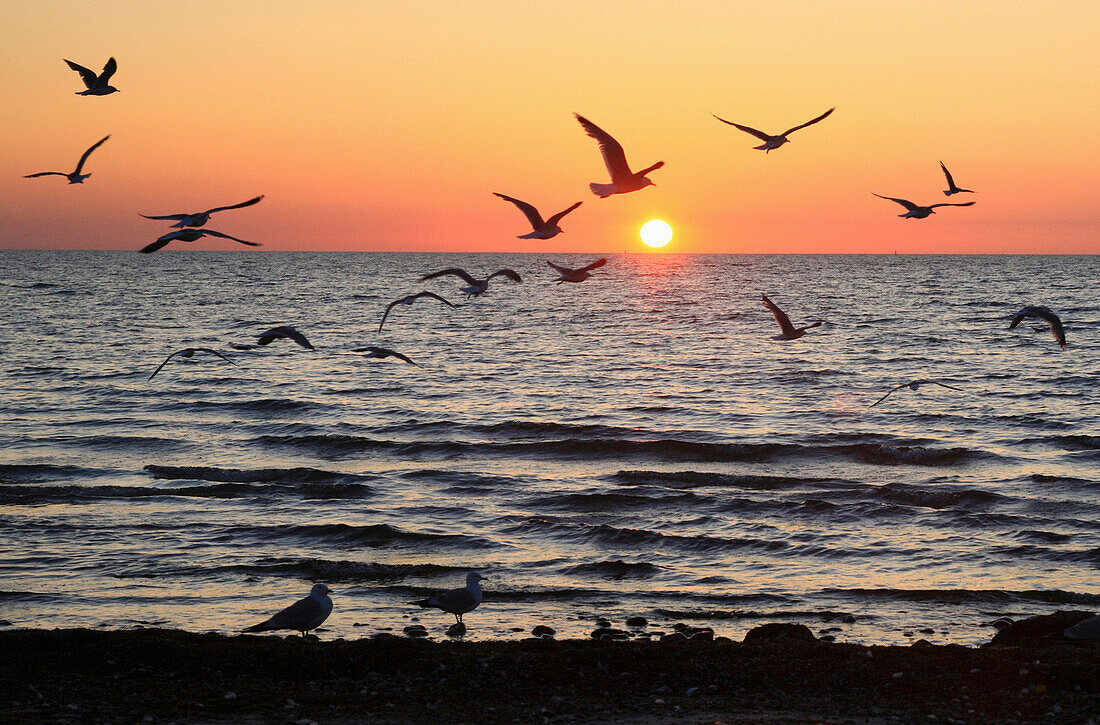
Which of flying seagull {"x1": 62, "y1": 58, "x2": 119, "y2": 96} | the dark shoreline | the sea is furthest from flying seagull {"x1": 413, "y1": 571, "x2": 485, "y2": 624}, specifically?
flying seagull {"x1": 62, "y1": 58, "x2": 119, "y2": 96}

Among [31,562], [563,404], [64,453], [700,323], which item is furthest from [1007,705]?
[700,323]

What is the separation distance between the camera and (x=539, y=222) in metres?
14.2

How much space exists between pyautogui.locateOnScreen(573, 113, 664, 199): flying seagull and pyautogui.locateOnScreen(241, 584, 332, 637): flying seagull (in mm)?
5664

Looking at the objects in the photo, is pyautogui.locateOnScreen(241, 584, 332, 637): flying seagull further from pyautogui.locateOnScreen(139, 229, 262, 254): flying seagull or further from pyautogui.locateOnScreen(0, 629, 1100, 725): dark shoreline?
pyautogui.locateOnScreen(139, 229, 262, 254): flying seagull

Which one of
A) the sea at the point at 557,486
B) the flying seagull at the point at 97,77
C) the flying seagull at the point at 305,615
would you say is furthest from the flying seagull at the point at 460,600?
the flying seagull at the point at 97,77

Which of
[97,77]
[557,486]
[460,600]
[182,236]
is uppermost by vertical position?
[97,77]

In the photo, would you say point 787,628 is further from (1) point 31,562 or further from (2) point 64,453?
(2) point 64,453

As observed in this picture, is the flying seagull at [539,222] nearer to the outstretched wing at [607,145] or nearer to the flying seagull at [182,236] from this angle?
the outstretched wing at [607,145]

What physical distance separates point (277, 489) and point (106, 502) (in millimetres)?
2870

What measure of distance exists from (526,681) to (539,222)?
6.83 m

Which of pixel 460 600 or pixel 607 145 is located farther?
pixel 607 145

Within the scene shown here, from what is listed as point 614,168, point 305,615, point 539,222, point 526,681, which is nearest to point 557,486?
point 539,222

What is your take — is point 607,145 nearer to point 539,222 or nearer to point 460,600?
point 539,222

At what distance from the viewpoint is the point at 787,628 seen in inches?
420
